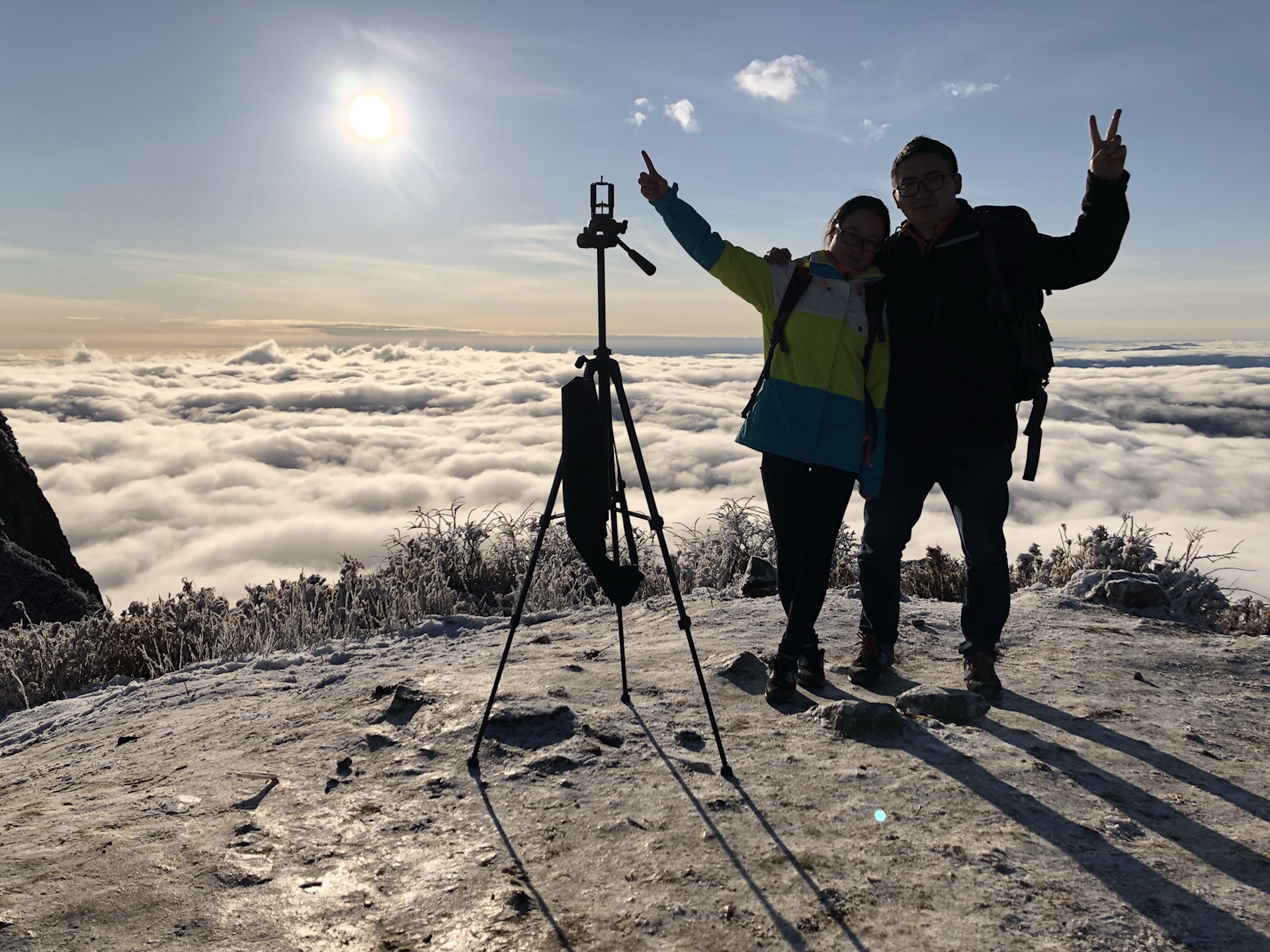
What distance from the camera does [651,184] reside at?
10.4ft

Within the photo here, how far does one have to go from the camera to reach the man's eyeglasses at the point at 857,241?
3174 millimetres

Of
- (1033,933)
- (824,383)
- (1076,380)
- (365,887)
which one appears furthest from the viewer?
(1076,380)

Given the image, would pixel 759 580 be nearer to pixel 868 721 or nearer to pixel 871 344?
pixel 868 721

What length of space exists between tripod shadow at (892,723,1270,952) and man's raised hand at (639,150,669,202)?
8.30 ft

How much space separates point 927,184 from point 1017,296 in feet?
2.04

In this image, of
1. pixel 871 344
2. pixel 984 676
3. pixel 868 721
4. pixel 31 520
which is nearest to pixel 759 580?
pixel 984 676

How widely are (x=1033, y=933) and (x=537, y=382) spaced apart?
125 meters

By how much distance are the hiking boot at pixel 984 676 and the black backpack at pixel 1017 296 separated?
100 centimetres

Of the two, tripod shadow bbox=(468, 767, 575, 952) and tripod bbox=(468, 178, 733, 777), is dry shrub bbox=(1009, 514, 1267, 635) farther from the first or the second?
tripod shadow bbox=(468, 767, 575, 952)

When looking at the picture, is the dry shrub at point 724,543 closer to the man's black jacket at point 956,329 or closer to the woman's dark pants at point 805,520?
the woman's dark pants at point 805,520

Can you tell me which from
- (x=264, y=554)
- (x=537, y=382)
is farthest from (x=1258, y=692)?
(x=537, y=382)

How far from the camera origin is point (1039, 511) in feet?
239

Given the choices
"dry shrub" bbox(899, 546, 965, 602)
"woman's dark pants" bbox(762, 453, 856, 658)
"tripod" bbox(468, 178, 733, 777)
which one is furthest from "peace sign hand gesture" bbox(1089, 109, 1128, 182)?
"dry shrub" bbox(899, 546, 965, 602)

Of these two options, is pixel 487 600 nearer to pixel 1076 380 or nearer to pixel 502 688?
pixel 502 688
